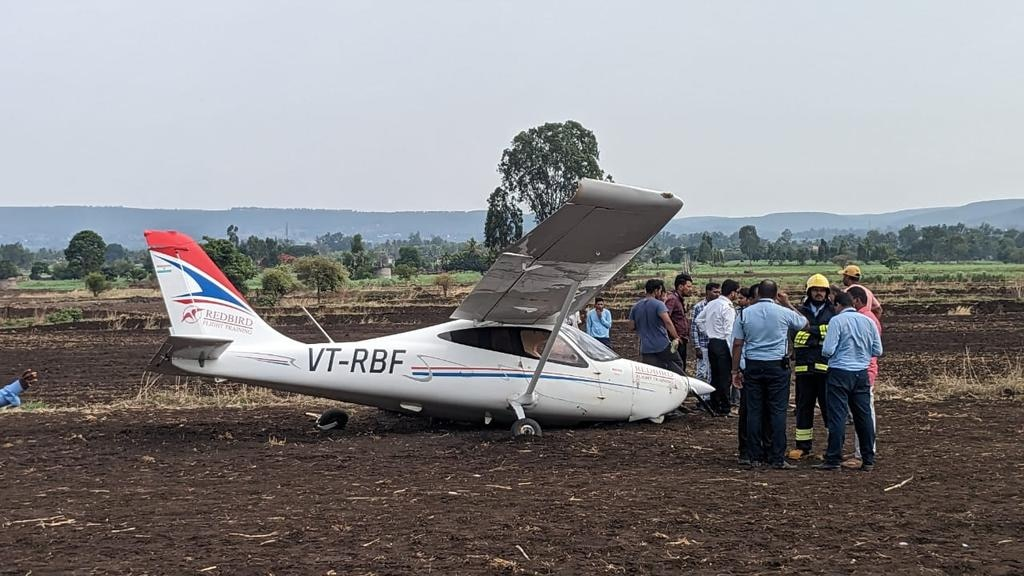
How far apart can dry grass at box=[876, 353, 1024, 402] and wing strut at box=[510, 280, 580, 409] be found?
19.1 feet

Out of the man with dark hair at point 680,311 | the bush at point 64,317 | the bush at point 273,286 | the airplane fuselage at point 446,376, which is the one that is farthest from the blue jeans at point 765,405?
the bush at point 273,286

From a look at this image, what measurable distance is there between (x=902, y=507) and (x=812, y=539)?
1237 millimetres

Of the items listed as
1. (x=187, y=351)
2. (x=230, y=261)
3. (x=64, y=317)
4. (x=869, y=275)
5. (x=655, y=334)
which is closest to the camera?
(x=187, y=351)

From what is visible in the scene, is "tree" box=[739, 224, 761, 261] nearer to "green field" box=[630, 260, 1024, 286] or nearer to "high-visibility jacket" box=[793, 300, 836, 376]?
"green field" box=[630, 260, 1024, 286]

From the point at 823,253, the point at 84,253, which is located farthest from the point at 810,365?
the point at 823,253

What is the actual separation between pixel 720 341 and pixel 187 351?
6.55m

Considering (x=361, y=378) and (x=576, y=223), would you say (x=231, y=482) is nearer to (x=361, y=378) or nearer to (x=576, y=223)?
(x=361, y=378)

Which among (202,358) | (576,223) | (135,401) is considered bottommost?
(135,401)

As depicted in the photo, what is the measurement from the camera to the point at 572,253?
9398 mm

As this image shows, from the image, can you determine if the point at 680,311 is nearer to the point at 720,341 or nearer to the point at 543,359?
the point at 720,341

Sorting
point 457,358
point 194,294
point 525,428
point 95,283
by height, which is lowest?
point 525,428

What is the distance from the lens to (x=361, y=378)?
1111 centimetres

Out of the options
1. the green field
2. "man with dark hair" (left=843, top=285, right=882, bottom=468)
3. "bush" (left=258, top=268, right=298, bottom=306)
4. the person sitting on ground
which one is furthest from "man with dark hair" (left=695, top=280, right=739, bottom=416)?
the green field

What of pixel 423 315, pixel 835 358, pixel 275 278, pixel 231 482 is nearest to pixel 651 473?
pixel 835 358
